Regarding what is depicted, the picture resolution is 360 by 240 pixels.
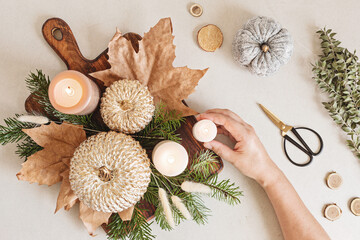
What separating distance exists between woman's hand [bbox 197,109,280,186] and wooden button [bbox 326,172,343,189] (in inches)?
8.2

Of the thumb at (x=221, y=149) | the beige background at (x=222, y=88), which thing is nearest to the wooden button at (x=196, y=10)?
the beige background at (x=222, y=88)

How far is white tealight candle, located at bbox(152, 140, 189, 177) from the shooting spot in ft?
2.08

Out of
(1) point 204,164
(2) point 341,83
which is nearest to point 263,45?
(2) point 341,83

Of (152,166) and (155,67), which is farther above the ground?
(155,67)

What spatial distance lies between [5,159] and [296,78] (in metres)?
1.04

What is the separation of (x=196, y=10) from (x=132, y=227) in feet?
2.43

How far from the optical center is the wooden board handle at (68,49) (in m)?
0.81

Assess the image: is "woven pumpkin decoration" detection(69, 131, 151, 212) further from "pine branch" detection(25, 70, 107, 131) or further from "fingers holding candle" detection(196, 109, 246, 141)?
"fingers holding candle" detection(196, 109, 246, 141)

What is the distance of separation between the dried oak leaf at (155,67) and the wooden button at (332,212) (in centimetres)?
62

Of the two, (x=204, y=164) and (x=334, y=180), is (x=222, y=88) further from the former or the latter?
(x=334, y=180)

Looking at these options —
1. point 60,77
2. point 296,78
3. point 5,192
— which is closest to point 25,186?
point 5,192

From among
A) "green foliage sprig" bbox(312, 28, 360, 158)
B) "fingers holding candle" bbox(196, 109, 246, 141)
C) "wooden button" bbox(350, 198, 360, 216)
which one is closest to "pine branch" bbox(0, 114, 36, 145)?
"fingers holding candle" bbox(196, 109, 246, 141)

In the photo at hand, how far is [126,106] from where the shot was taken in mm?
632

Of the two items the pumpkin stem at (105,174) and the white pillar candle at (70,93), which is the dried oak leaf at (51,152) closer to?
the white pillar candle at (70,93)
